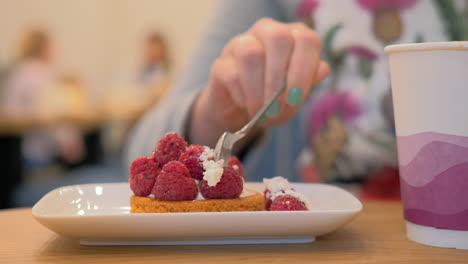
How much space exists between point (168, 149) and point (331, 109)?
0.60 m

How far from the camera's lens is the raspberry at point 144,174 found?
64 cm

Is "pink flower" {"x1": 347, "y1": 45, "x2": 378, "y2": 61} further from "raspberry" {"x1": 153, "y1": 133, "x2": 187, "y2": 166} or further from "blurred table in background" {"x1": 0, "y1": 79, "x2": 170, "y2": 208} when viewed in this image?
"blurred table in background" {"x1": 0, "y1": 79, "x2": 170, "y2": 208}

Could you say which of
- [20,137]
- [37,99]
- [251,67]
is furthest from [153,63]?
[251,67]

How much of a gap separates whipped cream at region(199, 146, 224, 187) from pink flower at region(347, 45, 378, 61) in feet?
2.02

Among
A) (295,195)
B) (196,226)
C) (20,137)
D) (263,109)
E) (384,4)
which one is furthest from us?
(20,137)

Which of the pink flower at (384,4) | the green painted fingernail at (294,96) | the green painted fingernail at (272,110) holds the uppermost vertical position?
the pink flower at (384,4)

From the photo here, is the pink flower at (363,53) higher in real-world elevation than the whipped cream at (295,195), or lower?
higher

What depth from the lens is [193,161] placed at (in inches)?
25.1

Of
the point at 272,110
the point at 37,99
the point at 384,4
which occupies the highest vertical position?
the point at 384,4

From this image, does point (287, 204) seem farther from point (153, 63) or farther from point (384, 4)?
point (153, 63)

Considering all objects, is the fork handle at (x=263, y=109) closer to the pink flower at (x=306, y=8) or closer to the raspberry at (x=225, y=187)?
the raspberry at (x=225, y=187)

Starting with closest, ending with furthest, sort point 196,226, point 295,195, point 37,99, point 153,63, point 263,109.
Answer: point 196,226, point 295,195, point 263,109, point 37,99, point 153,63

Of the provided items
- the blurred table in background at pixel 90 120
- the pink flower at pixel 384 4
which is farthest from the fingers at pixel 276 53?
the blurred table in background at pixel 90 120

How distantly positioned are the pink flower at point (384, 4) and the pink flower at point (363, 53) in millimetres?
82
